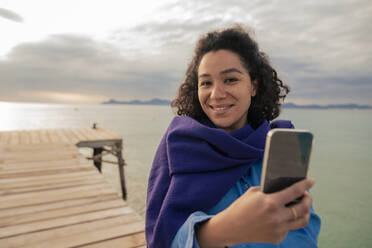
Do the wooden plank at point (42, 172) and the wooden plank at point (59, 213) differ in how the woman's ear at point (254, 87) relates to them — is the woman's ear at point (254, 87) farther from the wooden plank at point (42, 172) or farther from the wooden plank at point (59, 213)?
the wooden plank at point (42, 172)

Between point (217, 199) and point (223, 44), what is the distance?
101cm

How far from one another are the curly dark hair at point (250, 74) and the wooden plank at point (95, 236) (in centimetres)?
163

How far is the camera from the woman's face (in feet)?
4.78

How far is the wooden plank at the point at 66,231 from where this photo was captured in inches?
95.7

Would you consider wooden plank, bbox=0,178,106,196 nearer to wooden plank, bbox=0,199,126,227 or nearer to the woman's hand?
wooden plank, bbox=0,199,126,227

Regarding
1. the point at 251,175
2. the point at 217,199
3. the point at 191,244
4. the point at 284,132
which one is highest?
the point at 284,132

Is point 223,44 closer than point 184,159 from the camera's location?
No

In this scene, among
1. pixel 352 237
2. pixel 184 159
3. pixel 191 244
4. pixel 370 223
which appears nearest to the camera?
pixel 191 244

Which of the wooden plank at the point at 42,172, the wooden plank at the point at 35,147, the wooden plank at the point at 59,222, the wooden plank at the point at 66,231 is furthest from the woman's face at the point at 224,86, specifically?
the wooden plank at the point at 35,147

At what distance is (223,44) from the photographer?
1.56 meters

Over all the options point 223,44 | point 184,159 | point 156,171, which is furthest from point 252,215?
point 223,44

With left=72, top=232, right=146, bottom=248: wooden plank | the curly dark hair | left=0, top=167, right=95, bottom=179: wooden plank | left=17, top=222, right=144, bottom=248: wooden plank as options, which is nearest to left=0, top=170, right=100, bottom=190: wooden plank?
left=0, top=167, right=95, bottom=179: wooden plank

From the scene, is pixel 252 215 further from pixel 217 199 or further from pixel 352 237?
pixel 352 237

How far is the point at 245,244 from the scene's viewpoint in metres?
1.22
